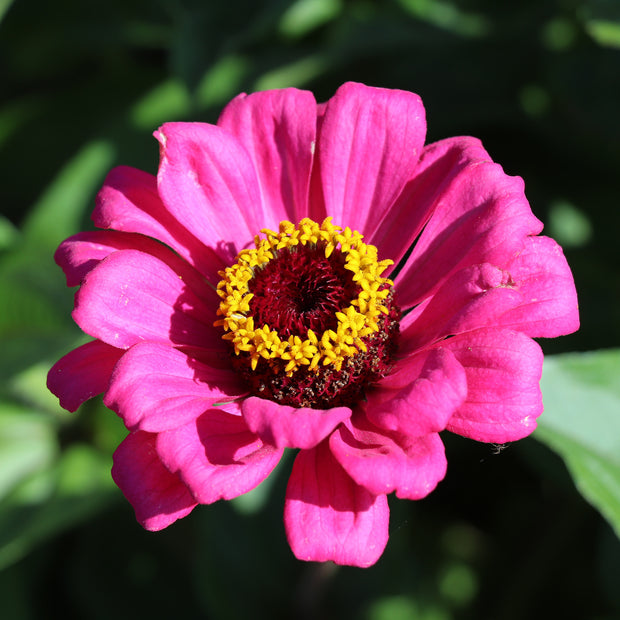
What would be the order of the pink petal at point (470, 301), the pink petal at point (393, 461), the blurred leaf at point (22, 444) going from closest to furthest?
the pink petal at point (393, 461)
the pink petal at point (470, 301)
the blurred leaf at point (22, 444)

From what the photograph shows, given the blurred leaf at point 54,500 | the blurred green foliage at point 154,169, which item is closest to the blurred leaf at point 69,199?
the blurred green foliage at point 154,169

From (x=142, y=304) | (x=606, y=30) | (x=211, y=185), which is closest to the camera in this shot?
(x=142, y=304)

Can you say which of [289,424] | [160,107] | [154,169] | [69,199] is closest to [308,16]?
[160,107]

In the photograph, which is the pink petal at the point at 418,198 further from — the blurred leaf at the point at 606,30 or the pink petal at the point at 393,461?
the blurred leaf at the point at 606,30

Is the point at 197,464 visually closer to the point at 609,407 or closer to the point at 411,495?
the point at 411,495

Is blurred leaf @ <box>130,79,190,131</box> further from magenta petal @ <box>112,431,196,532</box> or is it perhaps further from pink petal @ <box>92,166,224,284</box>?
magenta petal @ <box>112,431,196,532</box>

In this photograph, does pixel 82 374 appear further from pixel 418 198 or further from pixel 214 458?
pixel 418 198
